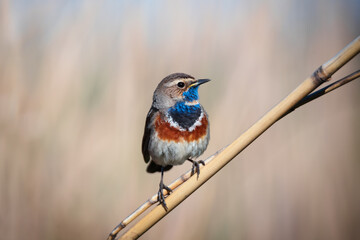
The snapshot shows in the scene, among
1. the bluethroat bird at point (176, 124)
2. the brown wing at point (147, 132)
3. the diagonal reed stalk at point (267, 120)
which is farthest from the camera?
the brown wing at point (147, 132)

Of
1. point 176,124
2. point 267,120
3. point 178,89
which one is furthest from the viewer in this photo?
point 178,89

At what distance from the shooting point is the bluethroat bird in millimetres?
2473

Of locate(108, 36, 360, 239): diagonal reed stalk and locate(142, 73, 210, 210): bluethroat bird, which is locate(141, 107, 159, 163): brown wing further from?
locate(108, 36, 360, 239): diagonal reed stalk

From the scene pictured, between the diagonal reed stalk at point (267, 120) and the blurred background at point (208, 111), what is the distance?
4.78ft

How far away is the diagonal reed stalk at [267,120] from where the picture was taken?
1252 millimetres

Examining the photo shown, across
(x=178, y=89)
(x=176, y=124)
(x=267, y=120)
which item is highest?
(x=178, y=89)

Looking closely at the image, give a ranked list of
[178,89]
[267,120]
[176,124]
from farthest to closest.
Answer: [178,89] → [176,124] → [267,120]

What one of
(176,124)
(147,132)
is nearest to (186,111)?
(176,124)

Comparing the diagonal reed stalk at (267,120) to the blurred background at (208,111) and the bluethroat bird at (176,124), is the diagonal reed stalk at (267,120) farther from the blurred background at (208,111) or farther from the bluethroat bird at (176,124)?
the blurred background at (208,111)

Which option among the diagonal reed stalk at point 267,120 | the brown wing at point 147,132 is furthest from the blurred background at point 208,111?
the diagonal reed stalk at point 267,120

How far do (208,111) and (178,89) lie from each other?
0.59 m

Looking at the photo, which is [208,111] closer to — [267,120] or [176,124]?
[176,124]

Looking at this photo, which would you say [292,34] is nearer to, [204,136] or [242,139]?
[204,136]

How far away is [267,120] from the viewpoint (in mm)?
1377
